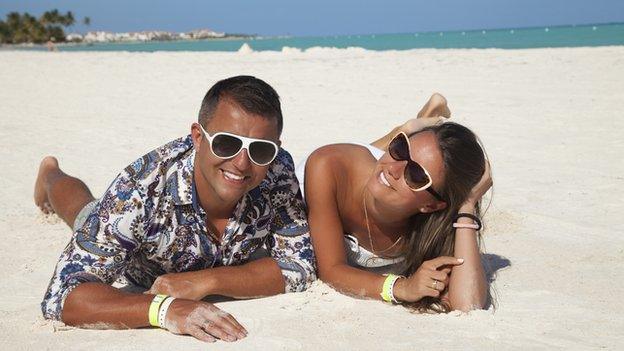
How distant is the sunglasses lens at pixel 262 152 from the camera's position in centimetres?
303

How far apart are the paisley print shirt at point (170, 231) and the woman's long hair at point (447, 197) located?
59 cm

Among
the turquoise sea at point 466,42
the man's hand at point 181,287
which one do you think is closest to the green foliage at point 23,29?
the turquoise sea at point 466,42

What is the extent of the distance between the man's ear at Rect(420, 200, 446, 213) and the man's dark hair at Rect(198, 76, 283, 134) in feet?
2.91

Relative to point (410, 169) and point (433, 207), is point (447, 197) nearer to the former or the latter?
point (433, 207)

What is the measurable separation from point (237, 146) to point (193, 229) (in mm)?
518

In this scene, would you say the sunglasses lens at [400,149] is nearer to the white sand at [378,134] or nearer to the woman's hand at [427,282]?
the woman's hand at [427,282]

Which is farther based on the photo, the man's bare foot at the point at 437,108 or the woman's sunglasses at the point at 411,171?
the man's bare foot at the point at 437,108

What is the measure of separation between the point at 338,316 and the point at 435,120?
1.82 meters

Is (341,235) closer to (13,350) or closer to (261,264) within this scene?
(261,264)

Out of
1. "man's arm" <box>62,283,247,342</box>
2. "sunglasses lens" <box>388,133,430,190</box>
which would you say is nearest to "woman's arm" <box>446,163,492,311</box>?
"sunglasses lens" <box>388,133,430,190</box>

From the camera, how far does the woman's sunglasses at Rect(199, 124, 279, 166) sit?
3007 mm

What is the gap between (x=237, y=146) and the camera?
→ 3.02m

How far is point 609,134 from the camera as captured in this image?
806cm

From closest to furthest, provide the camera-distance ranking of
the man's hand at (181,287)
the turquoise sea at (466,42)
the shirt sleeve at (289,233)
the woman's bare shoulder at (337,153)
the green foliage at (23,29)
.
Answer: the man's hand at (181,287)
the shirt sleeve at (289,233)
the woman's bare shoulder at (337,153)
the turquoise sea at (466,42)
the green foliage at (23,29)
